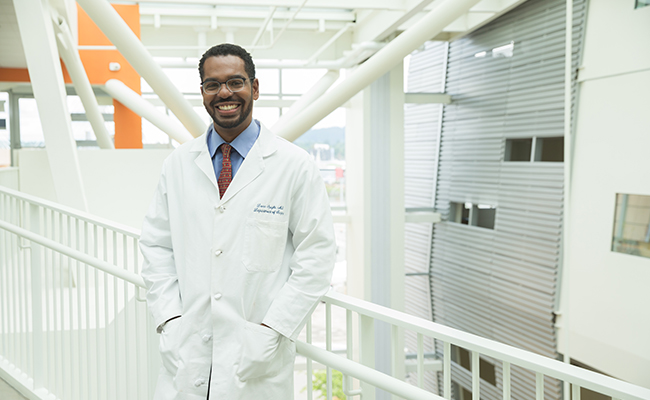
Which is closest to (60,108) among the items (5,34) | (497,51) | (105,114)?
(5,34)

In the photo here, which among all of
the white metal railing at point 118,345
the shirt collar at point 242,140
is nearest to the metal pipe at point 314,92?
the white metal railing at point 118,345

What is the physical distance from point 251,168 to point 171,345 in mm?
658

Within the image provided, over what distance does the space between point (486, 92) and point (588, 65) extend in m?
3.16

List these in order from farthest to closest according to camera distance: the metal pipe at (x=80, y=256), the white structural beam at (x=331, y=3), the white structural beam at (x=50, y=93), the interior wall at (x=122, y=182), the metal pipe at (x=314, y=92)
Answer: the metal pipe at (x=314, y=92), the white structural beam at (x=331, y=3), the interior wall at (x=122, y=182), the white structural beam at (x=50, y=93), the metal pipe at (x=80, y=256)

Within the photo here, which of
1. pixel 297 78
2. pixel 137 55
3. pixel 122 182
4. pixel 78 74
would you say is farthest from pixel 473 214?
pixel 78 74

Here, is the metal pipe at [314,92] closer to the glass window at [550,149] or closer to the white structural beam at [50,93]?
the glass window at [550,149]

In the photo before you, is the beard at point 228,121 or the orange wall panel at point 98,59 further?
the orange wall panel at point 98,59

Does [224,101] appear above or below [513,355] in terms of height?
above

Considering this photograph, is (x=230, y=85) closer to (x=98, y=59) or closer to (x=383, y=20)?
(x=383, y=20)

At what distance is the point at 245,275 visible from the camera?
5.86 ft

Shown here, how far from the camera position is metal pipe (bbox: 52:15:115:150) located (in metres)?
8.08

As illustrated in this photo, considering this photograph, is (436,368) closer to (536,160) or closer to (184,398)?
(536,160)

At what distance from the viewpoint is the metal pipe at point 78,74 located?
808cm

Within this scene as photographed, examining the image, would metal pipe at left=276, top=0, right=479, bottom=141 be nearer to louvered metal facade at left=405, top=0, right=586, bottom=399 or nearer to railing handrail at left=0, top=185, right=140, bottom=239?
louvered metal facade at left=405, top=0, right=586, bottom=399
